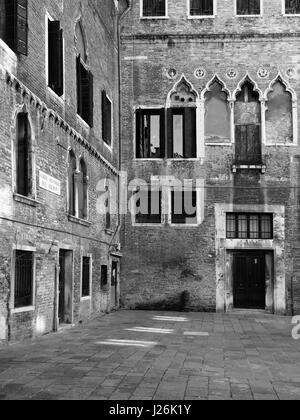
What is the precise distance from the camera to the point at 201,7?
64.1ft

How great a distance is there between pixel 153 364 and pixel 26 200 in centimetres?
398

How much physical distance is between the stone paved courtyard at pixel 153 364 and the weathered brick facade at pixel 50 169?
31.6 inches

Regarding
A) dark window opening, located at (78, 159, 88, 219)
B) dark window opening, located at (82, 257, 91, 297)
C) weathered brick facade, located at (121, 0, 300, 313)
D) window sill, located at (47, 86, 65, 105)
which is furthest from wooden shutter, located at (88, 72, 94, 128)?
weathered brick facade, located at (121, 0, 300, 313)

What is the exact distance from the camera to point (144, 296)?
1878cm

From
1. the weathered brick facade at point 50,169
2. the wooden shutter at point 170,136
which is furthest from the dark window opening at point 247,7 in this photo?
the weathered brick facade at point 50,169

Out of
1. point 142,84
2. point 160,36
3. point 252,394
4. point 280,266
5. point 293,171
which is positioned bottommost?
point 252,394

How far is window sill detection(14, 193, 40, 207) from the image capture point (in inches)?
397

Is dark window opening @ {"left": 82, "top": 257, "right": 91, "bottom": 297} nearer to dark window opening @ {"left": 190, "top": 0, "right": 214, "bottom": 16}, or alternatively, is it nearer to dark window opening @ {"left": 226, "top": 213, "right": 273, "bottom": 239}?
dark window opening @ {"left": 226, "top": 213, "right": 273, "bottom": 239}

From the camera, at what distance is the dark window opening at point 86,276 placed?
1461cm

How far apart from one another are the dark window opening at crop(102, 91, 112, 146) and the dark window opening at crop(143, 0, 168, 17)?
3933 mm

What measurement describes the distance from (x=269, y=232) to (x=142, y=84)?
21.2 feet

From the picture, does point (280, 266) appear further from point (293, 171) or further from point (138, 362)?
point (138, 362)

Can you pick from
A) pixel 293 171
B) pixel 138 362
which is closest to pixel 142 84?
pixel 293 171

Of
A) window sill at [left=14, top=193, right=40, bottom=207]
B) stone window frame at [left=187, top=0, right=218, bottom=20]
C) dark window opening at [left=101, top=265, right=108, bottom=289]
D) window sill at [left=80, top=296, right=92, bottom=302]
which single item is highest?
stone window frame at [left=187, top=0, right=218, bottom=20]
